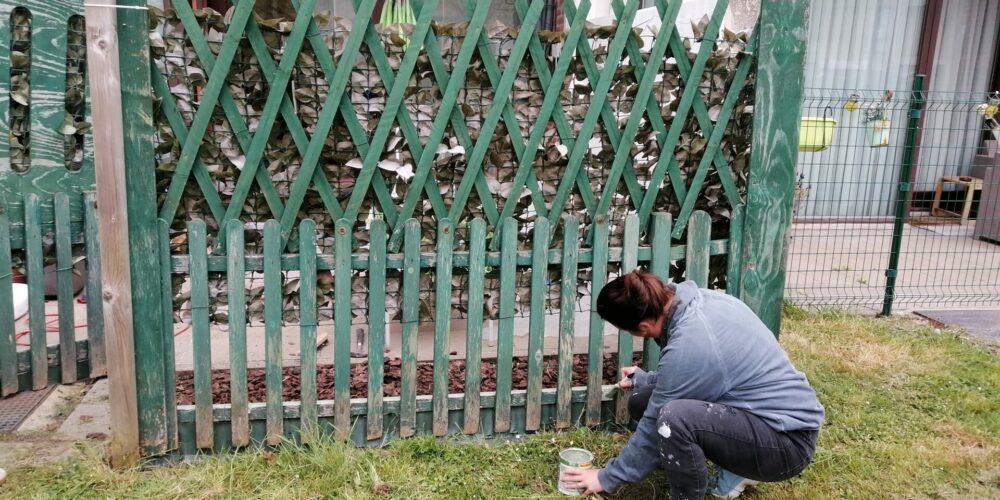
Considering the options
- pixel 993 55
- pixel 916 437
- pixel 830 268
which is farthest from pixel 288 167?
pixel 993 55

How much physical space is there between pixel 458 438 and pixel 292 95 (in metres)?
1.61

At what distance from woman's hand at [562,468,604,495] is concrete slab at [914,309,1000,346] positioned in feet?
11.1

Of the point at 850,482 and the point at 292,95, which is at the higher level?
the point at 292,95

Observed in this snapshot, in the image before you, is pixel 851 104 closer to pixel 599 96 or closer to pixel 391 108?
pixel 599 96

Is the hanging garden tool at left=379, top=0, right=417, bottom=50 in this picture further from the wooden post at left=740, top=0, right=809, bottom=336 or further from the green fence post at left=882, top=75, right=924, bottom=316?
the green fence post at left=882, top=75, right=924, bottom=316

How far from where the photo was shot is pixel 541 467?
10.4 feet

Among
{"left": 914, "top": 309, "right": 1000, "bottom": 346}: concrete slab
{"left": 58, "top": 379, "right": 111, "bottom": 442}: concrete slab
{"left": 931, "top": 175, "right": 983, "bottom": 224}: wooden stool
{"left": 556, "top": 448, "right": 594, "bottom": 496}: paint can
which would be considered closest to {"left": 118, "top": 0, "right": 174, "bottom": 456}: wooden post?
{"left": 58, "top": 379, "right": 111, "bottom": 442}: concrete slab

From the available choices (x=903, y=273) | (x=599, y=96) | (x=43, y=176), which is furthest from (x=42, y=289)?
(x=903, y=273)

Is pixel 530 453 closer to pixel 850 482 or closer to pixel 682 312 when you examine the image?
pixel 682 312

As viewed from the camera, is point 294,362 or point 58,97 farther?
point 294,362

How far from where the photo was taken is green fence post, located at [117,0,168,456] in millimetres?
2732

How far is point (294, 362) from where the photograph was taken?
4234 mm

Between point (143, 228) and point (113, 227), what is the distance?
107mm

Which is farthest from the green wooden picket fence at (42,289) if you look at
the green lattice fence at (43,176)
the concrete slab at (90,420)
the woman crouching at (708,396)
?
the woman crouching at (708,396)
